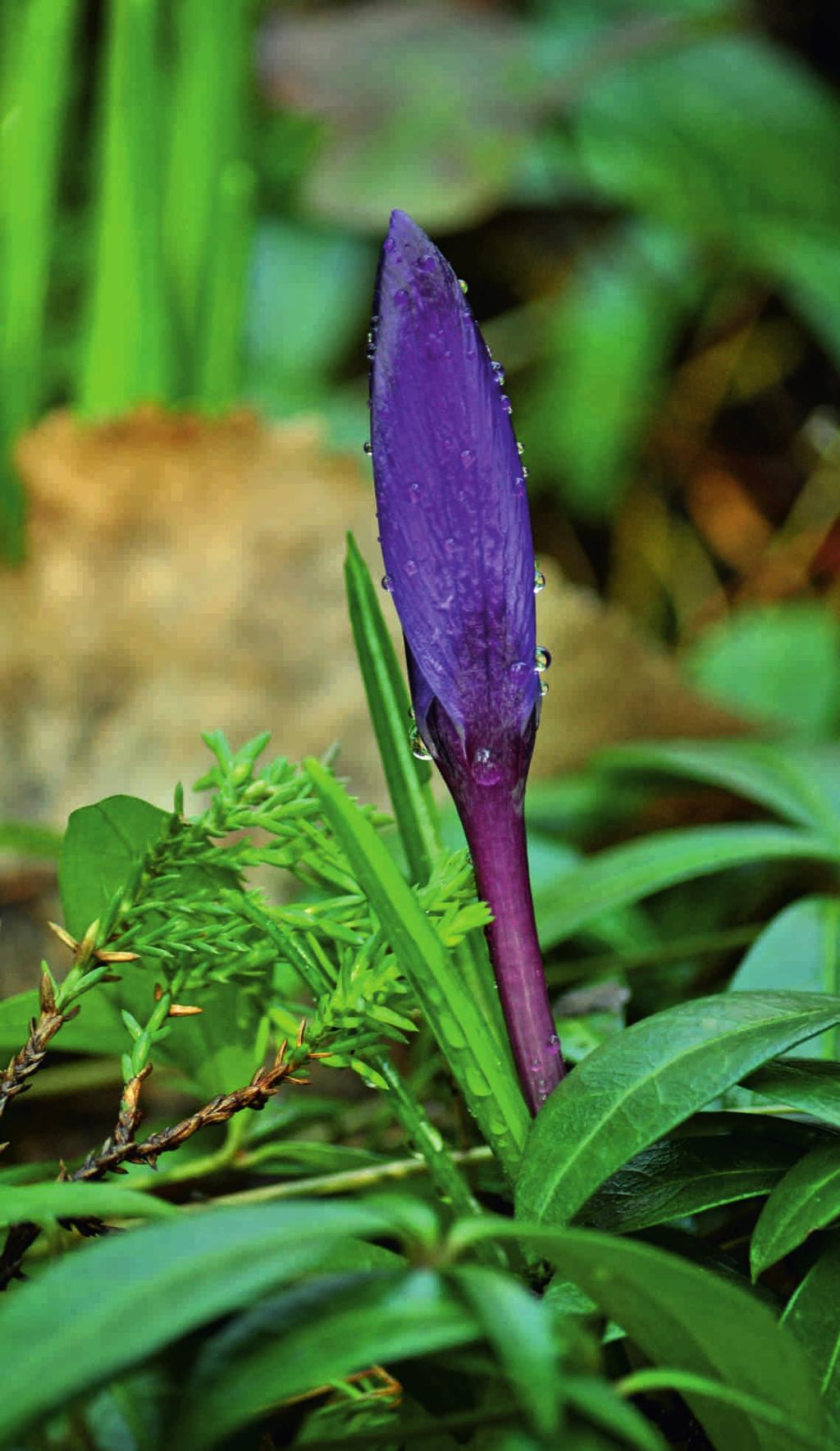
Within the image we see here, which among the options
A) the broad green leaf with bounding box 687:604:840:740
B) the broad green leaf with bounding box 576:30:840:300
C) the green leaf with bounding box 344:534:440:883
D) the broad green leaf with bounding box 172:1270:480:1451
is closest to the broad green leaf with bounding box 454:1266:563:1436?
the broad green leaf with bounding box 172:1270:480:1451

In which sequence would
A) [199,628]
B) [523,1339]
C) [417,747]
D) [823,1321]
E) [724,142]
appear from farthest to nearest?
[724,142], [199,628], [417,747], [823,1321], [523,1339]

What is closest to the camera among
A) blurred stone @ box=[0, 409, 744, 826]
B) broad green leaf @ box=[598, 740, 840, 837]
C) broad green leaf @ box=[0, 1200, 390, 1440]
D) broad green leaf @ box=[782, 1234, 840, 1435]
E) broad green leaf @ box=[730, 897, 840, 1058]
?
broad green leaf @ box=[0, 1200, 390, 1440]

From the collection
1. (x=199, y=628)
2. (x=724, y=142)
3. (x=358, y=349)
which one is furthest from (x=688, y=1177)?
(x=724, y=142)

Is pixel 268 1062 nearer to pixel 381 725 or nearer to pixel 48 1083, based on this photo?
pixel 48 1083

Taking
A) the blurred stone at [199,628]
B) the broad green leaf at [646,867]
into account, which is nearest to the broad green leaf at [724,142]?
the blurred stone at [199,628]

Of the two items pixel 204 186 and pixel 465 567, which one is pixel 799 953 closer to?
pixel 465 567

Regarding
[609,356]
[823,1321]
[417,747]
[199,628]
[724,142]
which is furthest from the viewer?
[724,142]

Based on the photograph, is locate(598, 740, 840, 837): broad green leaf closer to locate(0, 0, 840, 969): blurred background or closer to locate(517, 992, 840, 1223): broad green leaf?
locate(0, 0, 840, 969): blurred background
